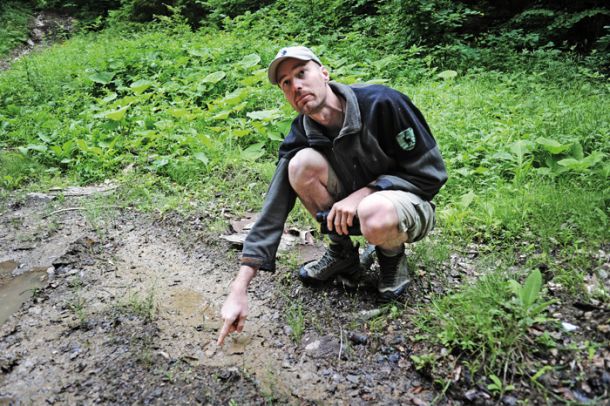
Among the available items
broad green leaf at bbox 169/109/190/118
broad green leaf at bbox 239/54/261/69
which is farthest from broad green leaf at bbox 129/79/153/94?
broad green leaf at bbox 239/54/261/69

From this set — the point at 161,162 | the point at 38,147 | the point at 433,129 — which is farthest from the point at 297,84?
the point at 38,147

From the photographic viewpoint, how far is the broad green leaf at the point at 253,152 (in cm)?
460

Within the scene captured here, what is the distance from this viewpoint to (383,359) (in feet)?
7.20

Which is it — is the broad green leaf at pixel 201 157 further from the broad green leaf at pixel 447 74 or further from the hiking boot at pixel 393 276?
the broad green leaf at pixel 447 74

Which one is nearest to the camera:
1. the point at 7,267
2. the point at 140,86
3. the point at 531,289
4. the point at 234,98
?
the point at 531,289

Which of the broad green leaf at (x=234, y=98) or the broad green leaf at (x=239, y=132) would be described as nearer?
the broad green leaf at (x=239, y=132)

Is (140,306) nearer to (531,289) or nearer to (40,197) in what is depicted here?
(531,289)

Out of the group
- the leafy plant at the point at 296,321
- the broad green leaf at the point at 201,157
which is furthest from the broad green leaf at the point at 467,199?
the broad green leaf at the point at 201,157

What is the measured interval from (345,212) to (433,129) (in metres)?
2.64

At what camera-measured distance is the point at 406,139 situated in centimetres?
220

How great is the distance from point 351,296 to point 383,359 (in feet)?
1.73

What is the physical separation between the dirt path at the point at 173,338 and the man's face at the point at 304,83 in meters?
1.17

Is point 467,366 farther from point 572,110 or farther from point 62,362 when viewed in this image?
point 572,110

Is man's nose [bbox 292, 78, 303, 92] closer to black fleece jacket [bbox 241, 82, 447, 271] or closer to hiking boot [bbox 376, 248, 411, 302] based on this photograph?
black fleece jacket [bbox 241, 82, 447, 271]
